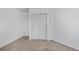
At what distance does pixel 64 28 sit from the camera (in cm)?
204

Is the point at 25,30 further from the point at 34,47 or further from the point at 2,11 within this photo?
the point at 2,11

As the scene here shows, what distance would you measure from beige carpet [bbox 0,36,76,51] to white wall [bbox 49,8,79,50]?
0.11m

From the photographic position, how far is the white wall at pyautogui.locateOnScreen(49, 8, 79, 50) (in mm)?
2020

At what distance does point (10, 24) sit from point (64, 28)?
3.50 feet

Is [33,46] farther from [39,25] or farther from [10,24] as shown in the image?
[10,24]

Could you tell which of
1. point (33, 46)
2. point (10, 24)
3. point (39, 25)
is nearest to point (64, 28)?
point (39, 25)

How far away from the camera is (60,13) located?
2029mm

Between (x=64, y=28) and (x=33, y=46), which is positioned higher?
(x=64, y=28)

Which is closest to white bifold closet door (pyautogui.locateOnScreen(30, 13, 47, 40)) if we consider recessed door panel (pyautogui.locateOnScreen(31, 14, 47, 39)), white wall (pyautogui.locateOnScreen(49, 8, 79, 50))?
recessed door panel (pyautogui.locateOnScreen(31, 14, 47, 39))

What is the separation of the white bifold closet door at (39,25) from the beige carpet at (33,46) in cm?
12

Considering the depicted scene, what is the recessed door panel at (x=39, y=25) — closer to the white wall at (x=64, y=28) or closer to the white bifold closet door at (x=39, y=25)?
the white bifold closet door at (x=39, y=25)

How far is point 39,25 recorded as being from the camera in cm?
206

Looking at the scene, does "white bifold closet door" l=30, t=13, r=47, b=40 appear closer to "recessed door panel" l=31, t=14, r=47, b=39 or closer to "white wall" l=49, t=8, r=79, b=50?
"recessed door panel" l=31, t=14, r=47, b=39
